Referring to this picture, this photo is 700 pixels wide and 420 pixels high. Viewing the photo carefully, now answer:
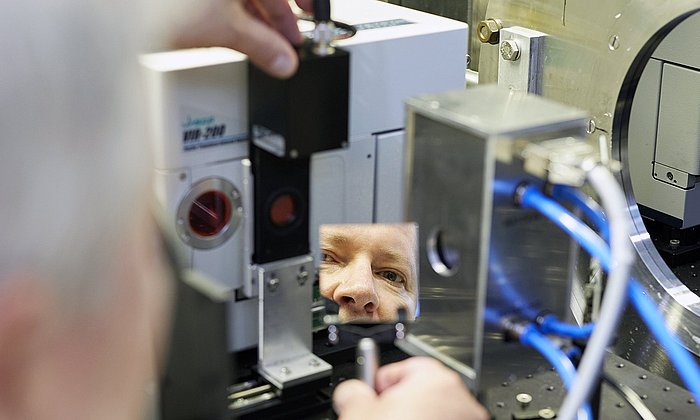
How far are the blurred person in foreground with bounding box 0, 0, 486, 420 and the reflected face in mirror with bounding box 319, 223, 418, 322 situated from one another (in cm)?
88

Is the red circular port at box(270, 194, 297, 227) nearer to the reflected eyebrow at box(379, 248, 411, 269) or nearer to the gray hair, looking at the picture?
the reflected eyebrow at box(379, 248, 411, 269)

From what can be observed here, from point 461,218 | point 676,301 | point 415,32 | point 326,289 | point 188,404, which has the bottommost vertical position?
point 676,301

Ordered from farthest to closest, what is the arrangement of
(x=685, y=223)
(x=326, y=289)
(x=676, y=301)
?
(x=685, y=223)
(x=676, y=301)
(x=326, y=289)

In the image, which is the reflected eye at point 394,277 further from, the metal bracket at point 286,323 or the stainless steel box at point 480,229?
the stainless steel box at point 480,229

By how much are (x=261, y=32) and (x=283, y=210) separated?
0.23 m

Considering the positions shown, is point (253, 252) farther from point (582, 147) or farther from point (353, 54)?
point (582, 147)

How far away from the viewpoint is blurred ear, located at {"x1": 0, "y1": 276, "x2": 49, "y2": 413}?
1.88ft

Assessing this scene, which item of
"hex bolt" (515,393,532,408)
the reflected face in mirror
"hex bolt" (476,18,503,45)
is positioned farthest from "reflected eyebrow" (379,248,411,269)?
"hex bolt" (476,18,503,45)

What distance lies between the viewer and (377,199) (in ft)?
4.44

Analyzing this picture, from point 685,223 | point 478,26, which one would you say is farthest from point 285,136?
point 685,223

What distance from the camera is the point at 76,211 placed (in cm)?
57

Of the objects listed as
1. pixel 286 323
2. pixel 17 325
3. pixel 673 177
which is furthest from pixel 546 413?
pixel 673 177

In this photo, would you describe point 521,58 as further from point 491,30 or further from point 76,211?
point 76,211

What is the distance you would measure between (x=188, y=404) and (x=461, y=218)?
0.30m
